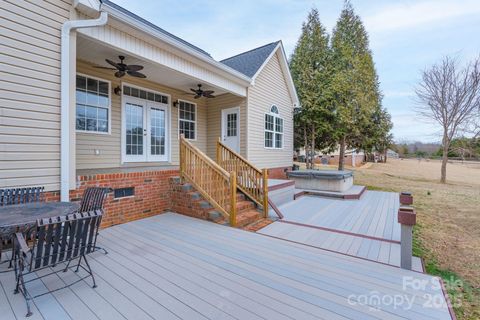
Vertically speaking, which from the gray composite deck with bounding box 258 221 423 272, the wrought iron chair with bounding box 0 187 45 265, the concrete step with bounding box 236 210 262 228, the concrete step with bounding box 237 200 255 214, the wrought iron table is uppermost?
the wrought iron chair with bounding box 0 187 45 265

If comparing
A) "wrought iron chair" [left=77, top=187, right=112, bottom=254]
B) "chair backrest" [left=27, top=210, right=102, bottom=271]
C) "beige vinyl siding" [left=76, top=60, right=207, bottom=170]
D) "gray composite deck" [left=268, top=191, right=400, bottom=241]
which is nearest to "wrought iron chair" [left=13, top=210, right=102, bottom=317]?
"chair backrest" [left=27, top=210, right=102, bottom=271]

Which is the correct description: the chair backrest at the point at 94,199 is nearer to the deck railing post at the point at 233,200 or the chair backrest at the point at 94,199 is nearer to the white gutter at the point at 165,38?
the deck railing post at the point at 233,200

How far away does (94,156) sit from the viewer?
5.79 m

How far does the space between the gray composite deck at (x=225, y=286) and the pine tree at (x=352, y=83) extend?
33.6 ft

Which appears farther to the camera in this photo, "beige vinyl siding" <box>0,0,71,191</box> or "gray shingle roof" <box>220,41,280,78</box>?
"gray shingle roof" <box>220,41,280,78</box>

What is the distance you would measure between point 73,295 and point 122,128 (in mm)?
4908

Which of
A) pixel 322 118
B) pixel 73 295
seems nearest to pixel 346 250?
pixel 73 295

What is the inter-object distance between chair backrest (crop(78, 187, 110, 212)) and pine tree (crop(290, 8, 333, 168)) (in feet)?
34.4

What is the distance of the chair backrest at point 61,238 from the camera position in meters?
2.02

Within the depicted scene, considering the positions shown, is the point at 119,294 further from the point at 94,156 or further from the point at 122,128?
the point at 122,128

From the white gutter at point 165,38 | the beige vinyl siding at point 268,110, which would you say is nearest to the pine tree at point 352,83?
the beige vinyl siding at point 268,110

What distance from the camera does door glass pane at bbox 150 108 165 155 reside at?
7105 mm

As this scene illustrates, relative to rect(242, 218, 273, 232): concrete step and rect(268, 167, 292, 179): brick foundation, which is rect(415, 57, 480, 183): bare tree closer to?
rect(268, 167, 292, 179): brick foundation

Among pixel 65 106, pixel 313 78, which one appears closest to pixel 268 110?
pixel 313 78
